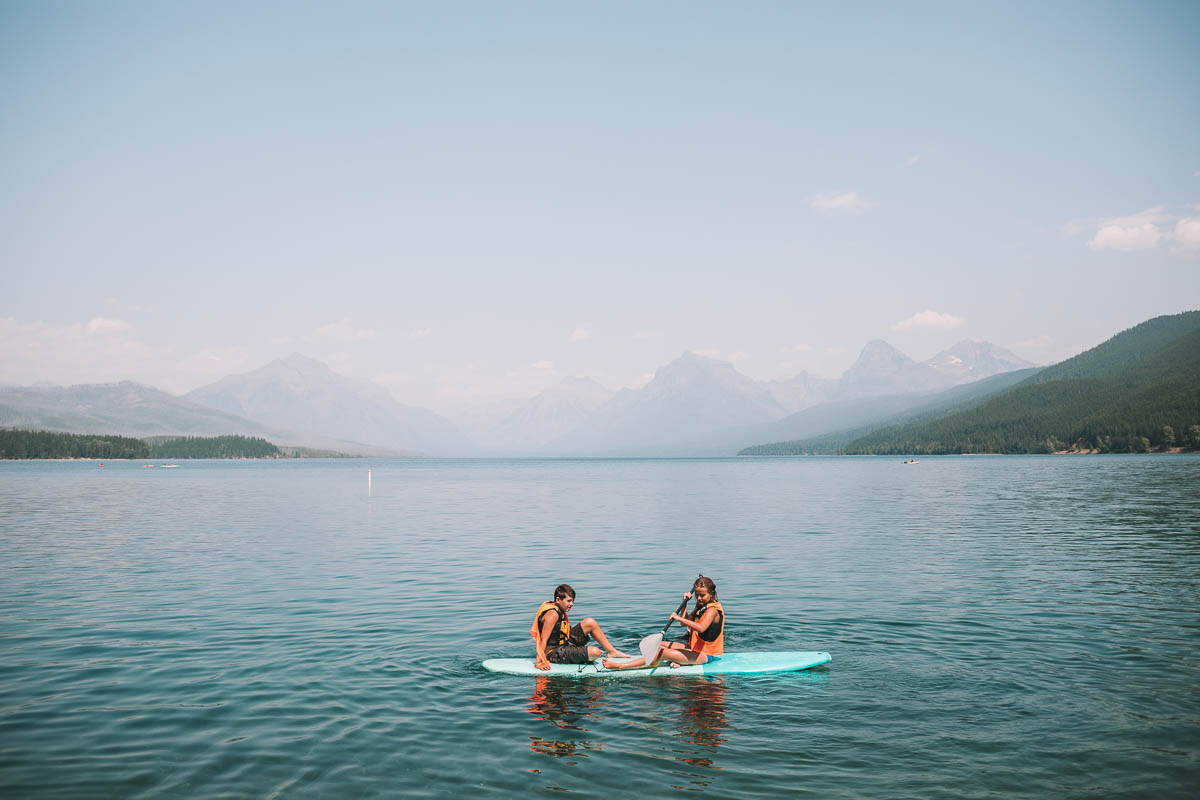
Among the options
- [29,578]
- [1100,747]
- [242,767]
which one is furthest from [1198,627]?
[29,578]

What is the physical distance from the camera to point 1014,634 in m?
22.7

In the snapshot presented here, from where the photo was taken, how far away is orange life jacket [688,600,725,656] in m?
19.6

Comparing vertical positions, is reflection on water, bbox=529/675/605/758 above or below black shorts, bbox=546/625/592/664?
below

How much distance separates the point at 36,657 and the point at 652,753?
17471 millimetres

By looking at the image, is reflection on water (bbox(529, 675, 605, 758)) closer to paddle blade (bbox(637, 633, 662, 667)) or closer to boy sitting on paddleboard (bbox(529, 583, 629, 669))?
boy sitting on paddleboard (bbox(529, 583, 629, 669))

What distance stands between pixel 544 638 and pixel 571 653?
0.81m

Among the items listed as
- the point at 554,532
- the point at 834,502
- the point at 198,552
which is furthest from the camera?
the point at 834,502

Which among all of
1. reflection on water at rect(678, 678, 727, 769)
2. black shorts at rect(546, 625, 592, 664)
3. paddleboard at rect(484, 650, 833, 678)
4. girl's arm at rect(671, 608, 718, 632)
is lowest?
reflection on water at rect(678, 678, 727, 769)

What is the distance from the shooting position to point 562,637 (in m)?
19.6

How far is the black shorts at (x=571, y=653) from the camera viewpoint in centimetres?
1934

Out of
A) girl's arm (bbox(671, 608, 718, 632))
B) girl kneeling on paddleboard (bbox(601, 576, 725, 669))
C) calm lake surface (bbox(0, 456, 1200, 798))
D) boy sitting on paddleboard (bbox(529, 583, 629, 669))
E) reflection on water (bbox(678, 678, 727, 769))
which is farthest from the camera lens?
girl's arm (bbox(671, 608, 718, 632))

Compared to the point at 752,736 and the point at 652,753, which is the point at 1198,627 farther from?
the point at 652,753

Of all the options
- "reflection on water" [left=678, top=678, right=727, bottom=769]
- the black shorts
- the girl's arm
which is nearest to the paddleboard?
the black shorts

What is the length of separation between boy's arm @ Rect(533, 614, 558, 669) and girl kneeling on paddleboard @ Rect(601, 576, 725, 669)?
1.48 meters
